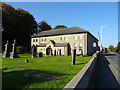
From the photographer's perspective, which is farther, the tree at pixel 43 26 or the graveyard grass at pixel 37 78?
the tree at pixel 43 26

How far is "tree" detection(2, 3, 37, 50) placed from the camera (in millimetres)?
51469

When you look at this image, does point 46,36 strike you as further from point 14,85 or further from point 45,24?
point 14,85

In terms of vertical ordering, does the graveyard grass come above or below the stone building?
below

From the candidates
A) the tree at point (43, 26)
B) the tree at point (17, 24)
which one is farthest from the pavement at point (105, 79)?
the tree at point (43, 26)

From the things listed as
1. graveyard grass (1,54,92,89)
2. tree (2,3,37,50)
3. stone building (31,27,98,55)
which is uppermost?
tree (2,3,37,50)

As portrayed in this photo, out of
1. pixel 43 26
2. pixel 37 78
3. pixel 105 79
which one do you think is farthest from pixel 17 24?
pixel 37 78

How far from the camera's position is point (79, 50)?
133 feet

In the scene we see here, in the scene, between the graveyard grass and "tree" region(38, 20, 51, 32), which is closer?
the graveyard grass

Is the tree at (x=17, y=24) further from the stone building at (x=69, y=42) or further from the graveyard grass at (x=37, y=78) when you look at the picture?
the graveyard grass at (x=37, y=78)

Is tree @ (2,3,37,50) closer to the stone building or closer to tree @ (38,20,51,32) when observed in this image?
tree @ (38,20,51,32)

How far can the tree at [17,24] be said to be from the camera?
5147 cm

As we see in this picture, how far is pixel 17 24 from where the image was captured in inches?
2176

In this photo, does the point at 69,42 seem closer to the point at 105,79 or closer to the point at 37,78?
the point at 105,79

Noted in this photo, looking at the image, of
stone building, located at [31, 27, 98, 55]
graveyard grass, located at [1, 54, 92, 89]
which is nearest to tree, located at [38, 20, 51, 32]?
stone building, located at [31, 27, 98, 55]
